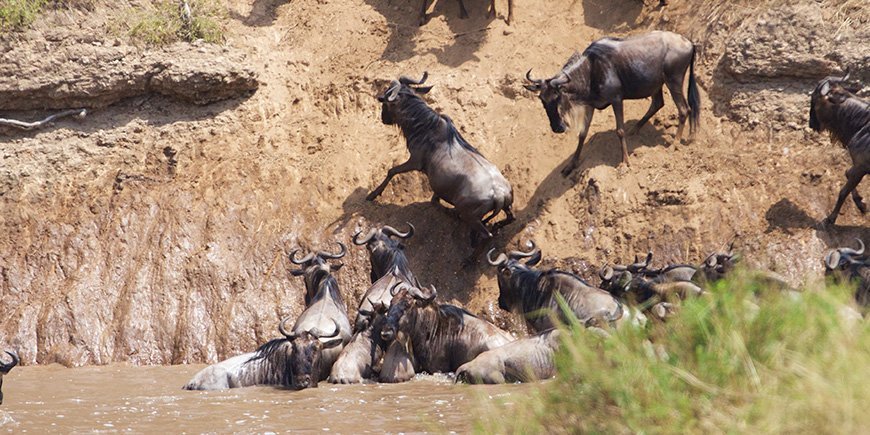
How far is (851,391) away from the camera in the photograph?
4.27 meters

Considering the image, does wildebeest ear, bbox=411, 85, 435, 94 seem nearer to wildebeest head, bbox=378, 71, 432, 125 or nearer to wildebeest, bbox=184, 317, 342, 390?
wildebeest head, bbox=378, 71, 432, 125

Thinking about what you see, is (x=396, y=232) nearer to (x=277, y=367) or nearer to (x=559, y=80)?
(x=559, y=80)

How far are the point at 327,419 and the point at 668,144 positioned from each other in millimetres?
7947

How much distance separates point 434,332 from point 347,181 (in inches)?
171

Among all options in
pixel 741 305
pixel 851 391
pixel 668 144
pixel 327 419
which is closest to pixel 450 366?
pixel 327 419

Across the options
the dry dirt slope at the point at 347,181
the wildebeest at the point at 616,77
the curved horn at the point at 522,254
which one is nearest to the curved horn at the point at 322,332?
the dry dirt slope at the point at 347,181

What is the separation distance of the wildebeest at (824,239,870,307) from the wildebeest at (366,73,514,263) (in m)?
3.93

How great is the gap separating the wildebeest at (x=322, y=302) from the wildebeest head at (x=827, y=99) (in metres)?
5.89

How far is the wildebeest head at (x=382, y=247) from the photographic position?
13648mm

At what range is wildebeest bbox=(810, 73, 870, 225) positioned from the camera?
1291 cm

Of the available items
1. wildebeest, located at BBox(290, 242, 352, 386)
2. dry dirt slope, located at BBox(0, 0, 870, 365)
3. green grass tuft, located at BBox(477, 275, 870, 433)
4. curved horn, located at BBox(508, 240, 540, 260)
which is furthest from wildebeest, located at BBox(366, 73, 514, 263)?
green grass tuft, located at BBox(477, 275, 870, 433)

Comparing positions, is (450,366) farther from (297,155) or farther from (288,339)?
(297,155)

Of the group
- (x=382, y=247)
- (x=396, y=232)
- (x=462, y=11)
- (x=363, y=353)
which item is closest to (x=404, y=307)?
(x=363, y=353)

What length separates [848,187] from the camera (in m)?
13.0
